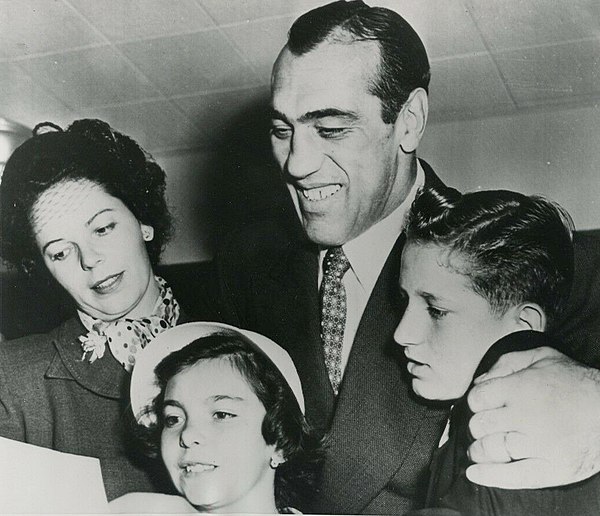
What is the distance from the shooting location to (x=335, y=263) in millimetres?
2107

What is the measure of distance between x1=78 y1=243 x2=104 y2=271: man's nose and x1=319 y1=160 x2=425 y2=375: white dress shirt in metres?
0.63

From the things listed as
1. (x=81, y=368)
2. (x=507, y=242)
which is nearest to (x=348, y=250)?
(x=507, y=242)

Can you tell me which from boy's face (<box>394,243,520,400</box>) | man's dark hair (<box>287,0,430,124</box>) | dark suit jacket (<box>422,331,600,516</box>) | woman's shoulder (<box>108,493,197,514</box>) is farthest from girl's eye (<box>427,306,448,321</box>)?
woman's shoulder (<box>108,493,197,514</box>)

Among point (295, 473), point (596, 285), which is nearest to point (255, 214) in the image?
point (295, 473)

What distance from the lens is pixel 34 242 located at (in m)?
2.25

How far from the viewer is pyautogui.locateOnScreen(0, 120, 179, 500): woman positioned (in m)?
2.14

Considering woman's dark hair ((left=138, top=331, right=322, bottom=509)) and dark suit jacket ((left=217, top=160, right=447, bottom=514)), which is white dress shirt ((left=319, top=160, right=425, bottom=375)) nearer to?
dark suit jacket ((left=217, top=160, right=447, bottom=514))

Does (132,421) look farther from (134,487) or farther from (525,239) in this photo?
(525,239)

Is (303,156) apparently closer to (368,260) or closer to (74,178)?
(368,260)

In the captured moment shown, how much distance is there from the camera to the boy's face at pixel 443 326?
1918 mm

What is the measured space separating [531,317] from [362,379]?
0.41 meters

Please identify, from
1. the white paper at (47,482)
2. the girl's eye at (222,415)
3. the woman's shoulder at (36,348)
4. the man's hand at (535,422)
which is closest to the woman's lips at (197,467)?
the girl's eye at (222,415)

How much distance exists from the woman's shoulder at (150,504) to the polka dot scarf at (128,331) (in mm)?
307

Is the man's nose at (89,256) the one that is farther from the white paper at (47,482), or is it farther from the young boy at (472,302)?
the young boy at (472,302)
